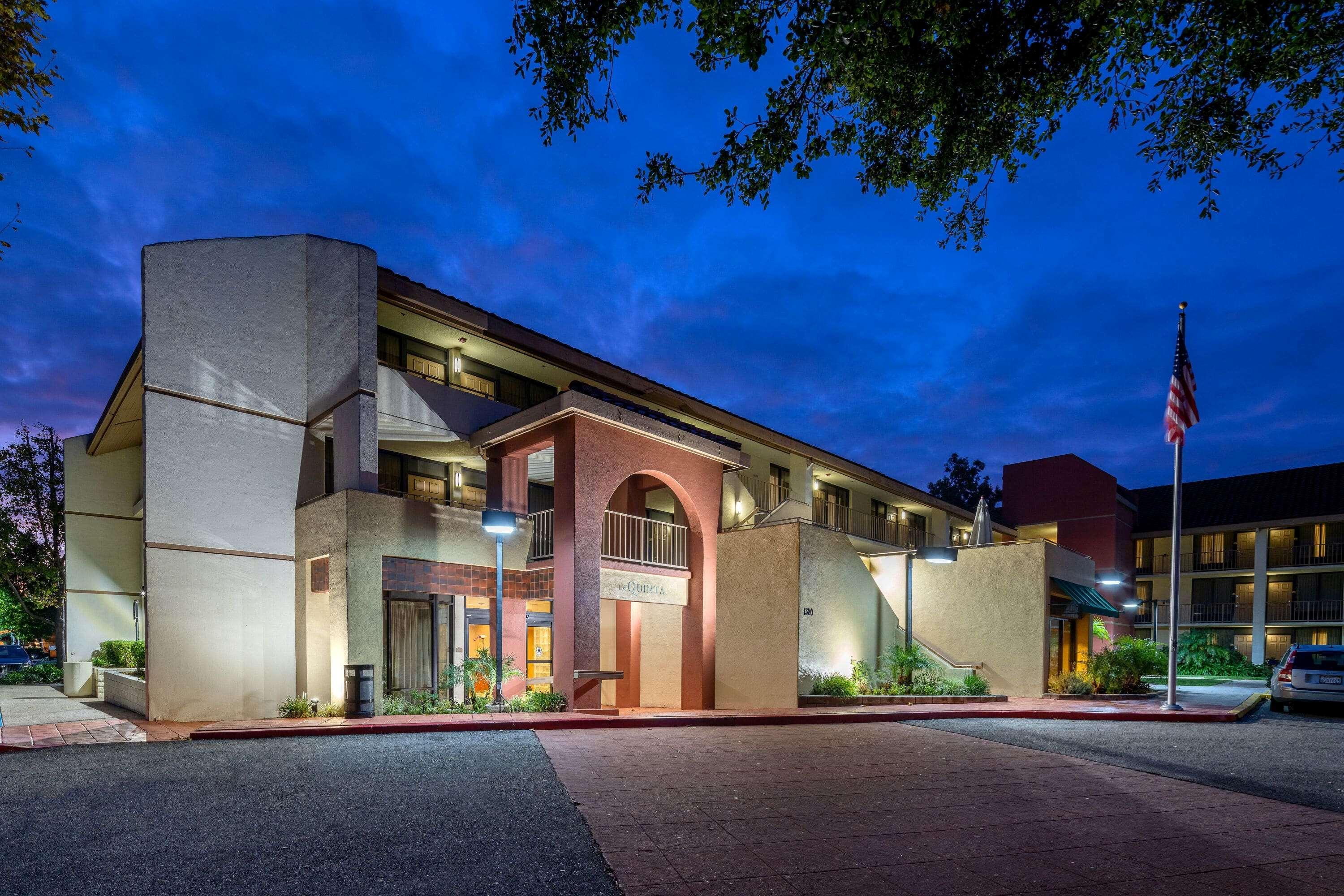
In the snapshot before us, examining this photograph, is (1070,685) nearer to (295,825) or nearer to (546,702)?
(546,702)

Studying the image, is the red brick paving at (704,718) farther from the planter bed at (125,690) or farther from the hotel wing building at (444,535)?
the planter bed at (125,690)

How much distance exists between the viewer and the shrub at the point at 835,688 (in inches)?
625

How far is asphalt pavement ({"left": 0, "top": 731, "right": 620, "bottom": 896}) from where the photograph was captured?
4480 millimetres

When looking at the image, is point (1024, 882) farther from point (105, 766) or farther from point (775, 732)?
point (105, 766)

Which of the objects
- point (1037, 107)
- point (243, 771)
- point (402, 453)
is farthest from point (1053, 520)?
point (243, 771)

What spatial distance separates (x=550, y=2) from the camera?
244 inches

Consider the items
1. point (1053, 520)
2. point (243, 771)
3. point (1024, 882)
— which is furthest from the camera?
point (1053, 520)

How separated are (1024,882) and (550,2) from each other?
721cm

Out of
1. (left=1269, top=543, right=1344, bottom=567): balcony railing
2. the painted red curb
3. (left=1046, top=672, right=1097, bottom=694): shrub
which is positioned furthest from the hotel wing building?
(left=1269, top=543, right=1344, bottom=567): balcony railing

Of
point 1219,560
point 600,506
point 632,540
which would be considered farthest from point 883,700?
point 1219,560

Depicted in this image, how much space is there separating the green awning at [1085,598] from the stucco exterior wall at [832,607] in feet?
15.0

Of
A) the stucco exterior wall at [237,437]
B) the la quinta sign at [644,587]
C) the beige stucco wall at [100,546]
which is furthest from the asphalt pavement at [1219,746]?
the beige stucco wall at [100,546]

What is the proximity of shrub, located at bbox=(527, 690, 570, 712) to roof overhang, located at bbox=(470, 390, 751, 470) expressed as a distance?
208 inches

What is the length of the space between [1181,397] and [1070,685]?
714 centimetres
